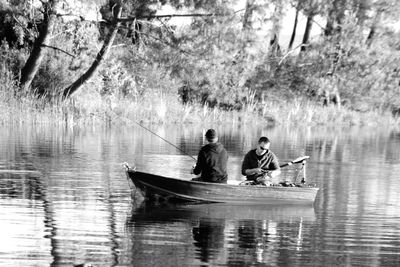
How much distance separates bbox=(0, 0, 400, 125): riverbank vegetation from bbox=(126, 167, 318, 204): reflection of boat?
18658 millimetres

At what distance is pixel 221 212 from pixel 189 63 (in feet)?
72.2

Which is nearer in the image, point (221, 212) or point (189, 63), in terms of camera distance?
point (221, 212)

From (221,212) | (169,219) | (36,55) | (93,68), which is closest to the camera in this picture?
(169,219)

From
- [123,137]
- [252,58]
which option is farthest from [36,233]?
[252,58]

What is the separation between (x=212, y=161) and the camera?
49.6 ft

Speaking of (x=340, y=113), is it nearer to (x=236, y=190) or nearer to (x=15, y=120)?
(x=15, y=120)

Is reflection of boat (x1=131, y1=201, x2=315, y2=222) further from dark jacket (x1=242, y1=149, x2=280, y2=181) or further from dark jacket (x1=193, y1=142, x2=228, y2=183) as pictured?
dark jacket (x1=242, y1=149, x2=280, y2=181)

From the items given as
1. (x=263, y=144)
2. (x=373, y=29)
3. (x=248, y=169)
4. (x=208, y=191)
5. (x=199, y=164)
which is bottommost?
(x=208, y=191)

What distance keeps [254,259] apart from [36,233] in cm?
325

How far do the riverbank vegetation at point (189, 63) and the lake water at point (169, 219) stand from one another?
9.92 meters

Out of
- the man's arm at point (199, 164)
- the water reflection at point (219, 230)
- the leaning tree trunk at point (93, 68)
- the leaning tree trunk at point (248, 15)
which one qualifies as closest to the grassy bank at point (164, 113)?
the leaning tree trunk at point (93, 68)

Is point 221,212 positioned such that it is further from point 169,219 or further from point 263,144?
point 263,144

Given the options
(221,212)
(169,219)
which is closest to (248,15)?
(221,212)

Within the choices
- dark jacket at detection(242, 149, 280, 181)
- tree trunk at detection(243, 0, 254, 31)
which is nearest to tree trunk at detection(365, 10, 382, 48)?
tree trunk at detection(243, 0, 254, 31)
